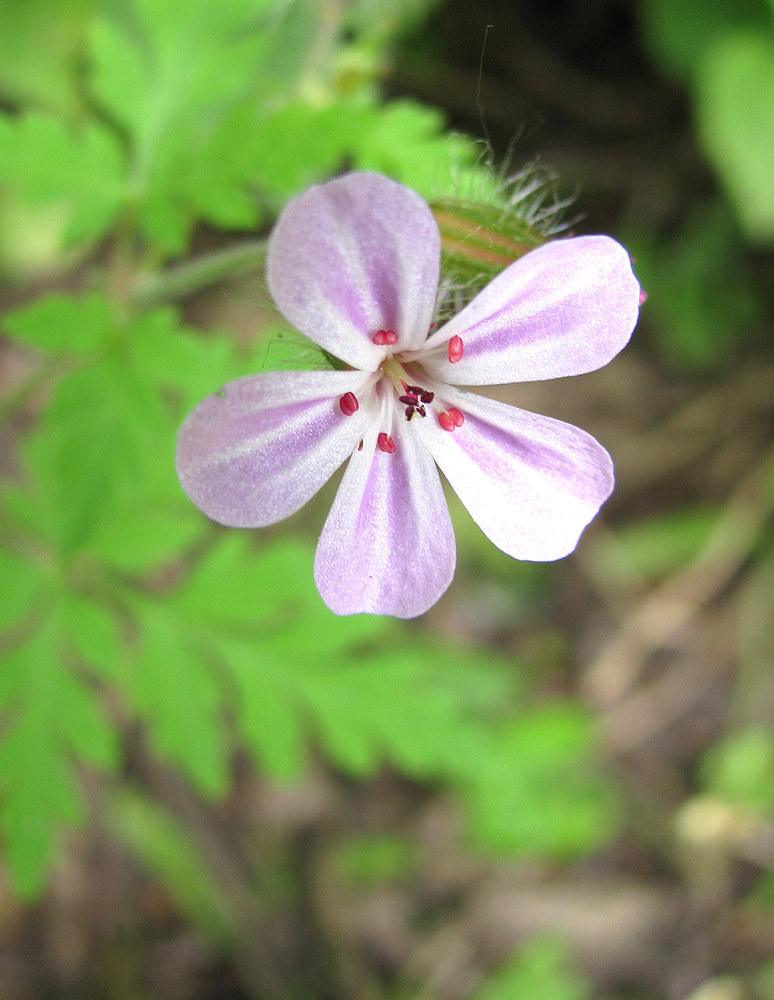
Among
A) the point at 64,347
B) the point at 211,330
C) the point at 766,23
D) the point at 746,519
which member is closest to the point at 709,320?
the point at 746,519

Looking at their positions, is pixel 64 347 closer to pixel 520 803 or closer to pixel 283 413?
pixel 283 413

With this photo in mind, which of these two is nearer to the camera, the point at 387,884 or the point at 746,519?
the point at 387,884

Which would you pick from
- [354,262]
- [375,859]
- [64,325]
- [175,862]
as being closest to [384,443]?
[354,262]

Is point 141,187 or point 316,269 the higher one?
point 141,187

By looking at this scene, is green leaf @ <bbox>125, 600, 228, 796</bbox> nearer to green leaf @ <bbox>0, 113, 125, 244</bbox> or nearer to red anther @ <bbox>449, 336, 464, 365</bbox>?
green leaf @ <bbox>0, 113, 125, 244</bbox>

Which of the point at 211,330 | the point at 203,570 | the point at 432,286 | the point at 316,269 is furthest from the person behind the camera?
the point at 211,330

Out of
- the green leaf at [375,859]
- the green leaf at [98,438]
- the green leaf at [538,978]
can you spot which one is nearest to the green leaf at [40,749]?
the green leaf at [98,438]

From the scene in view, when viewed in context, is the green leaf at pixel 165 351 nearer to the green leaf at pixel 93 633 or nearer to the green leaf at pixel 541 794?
the green leaf at pixel 93 633
